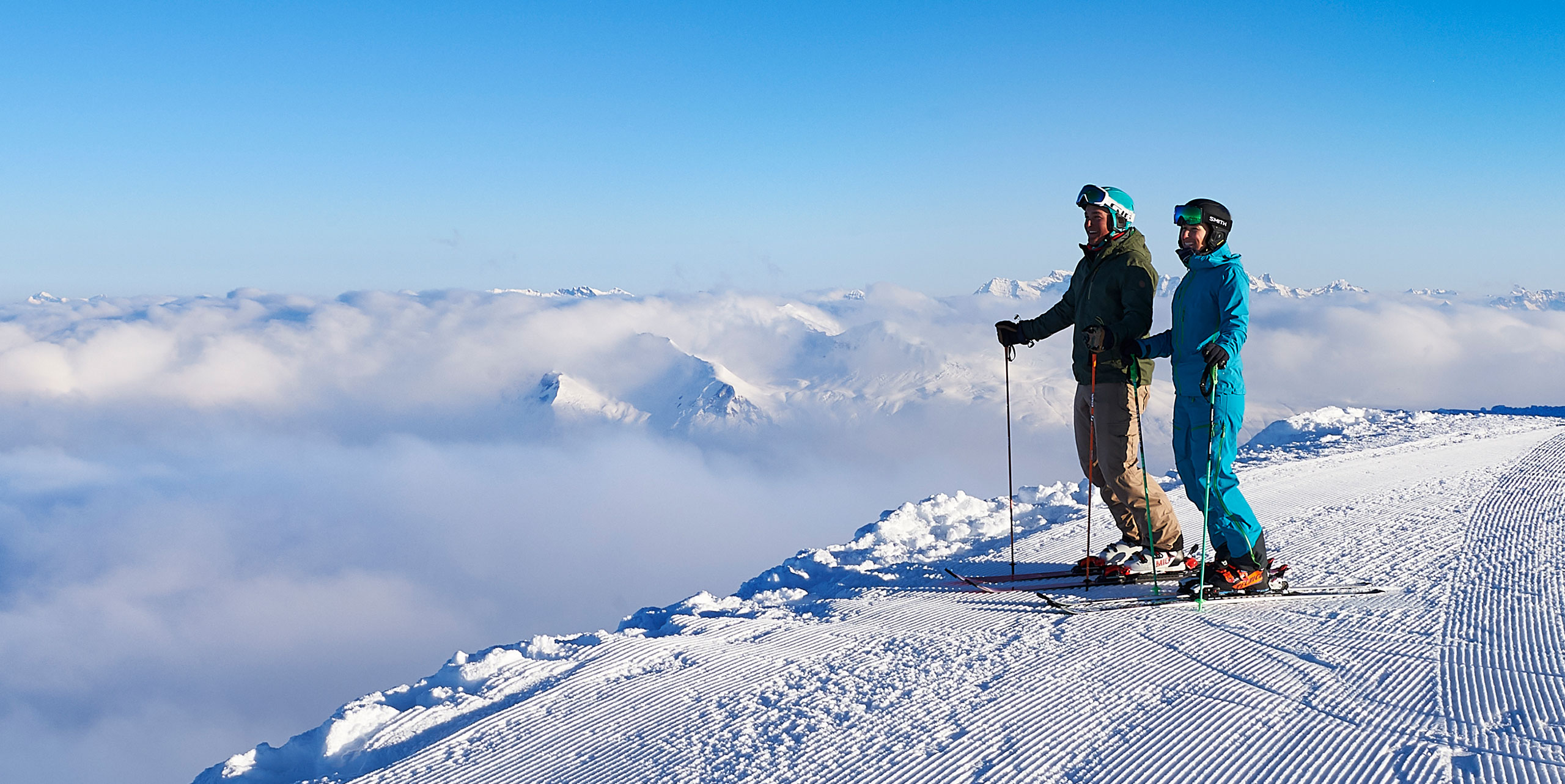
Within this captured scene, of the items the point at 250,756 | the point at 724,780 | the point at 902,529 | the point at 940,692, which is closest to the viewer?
the point at 724,780

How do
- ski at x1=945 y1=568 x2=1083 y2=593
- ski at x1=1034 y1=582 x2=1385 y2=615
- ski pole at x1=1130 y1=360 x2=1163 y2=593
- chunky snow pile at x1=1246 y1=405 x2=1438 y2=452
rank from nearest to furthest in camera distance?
ski at x1=1034 y1=582 x2=1385 y2=615
ski pole at x1=1130 y1=360 x2=1163 y2=593
ski at x1=945 y1=568 x2=1083 y2=593
chunky snow pile at x1=1246 y1=405 x2=1438 y2=452

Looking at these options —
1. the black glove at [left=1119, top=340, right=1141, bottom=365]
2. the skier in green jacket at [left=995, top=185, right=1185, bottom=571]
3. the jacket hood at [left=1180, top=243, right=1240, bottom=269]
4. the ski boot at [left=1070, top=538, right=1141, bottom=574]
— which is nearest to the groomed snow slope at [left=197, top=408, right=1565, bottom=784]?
the ski boot at [left=1070, top=538, right=1141, bottom=574]

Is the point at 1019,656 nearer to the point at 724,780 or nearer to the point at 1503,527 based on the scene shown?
the point at 724,780

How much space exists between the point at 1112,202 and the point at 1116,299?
0.58m

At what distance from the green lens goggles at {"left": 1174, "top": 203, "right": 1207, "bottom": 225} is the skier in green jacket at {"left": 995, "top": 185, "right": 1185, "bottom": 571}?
423mm

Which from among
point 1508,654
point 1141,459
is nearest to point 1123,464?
point 1141,459

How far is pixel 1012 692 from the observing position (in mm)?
3213

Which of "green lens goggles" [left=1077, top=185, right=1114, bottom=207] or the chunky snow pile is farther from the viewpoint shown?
the chunky snow pile

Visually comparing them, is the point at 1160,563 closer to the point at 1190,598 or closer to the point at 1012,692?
the point at 1190,598

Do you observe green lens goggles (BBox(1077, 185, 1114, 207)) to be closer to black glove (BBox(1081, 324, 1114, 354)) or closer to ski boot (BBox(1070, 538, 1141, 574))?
black glove (BBox(1081, 324, 1114, 354))

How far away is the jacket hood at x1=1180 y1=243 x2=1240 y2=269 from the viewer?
4.17 metres

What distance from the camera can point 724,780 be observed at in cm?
262

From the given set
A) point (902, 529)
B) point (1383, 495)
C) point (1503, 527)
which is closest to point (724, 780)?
point (902, 529)

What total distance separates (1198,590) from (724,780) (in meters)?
2.92
